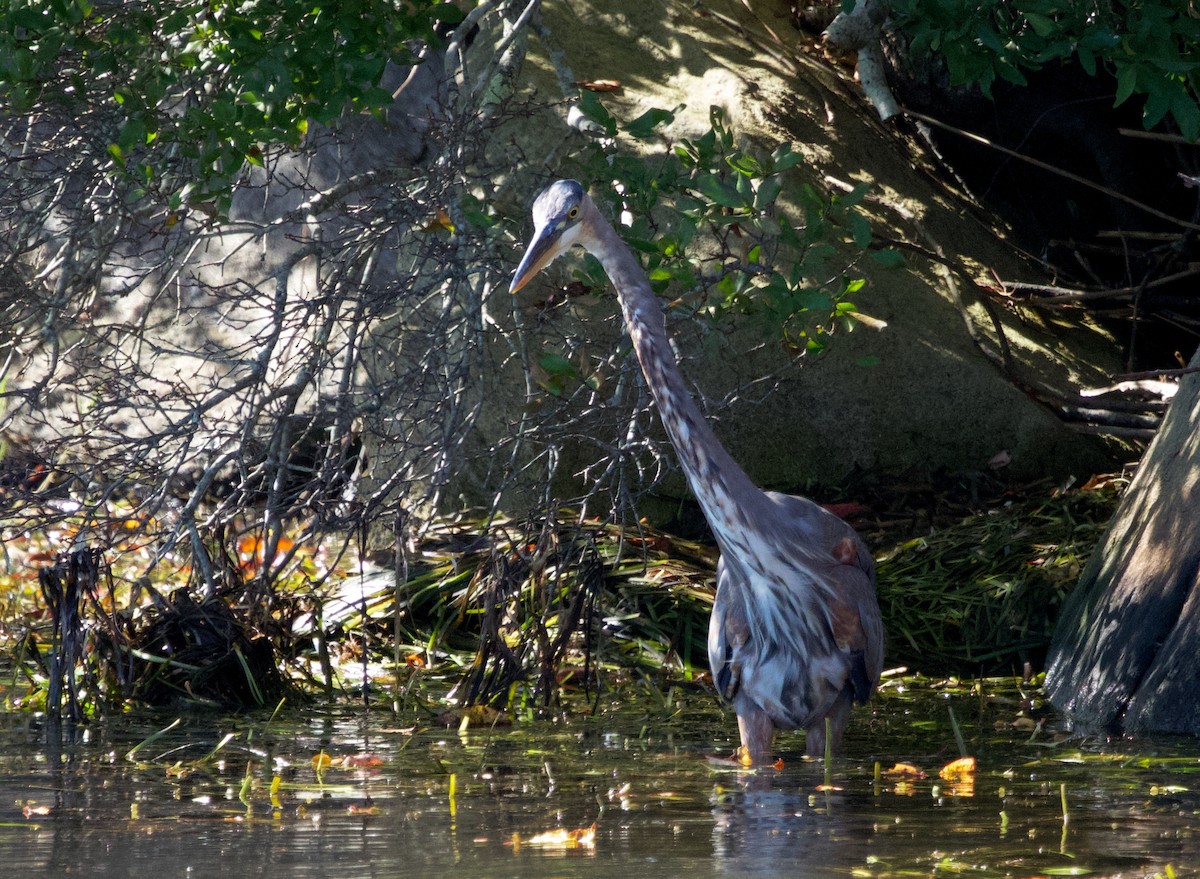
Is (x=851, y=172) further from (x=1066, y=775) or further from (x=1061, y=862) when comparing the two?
(x=1061, y=862)

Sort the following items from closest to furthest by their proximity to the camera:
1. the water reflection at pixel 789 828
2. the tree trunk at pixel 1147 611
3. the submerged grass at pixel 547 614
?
the water reflection at pixel 789 828 → the tree trunk at pixel 1147 611 → the submerged grass at pixel 547 614

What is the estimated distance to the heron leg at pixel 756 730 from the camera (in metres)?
4.32

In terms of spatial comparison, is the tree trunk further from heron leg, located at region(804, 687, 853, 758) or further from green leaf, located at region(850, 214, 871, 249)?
green leaf, located at region(850, 214, 871, 249)

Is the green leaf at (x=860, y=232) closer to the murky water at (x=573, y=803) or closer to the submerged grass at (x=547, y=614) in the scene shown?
the submerged grass at (x=547, y=614)

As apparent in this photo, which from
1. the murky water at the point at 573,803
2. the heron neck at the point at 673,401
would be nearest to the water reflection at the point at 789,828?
the murky water at the point at 573,803

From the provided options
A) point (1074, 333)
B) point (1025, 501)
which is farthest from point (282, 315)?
point (1074, 333)

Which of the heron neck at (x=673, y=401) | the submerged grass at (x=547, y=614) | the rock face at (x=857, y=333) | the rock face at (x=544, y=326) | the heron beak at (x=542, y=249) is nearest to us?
the heron beak at (x=542, y=249)

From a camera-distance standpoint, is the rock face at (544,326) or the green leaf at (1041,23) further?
the rock face at (544,326)

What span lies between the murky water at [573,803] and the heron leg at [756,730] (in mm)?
88

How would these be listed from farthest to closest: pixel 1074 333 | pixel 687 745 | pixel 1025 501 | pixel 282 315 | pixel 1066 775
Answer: pixel 1074 333
pixel 1025 501
pixel 282 315
pixel 687 745
pixel 1066 775

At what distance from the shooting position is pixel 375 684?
5.15m

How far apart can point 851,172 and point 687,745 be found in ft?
12.1

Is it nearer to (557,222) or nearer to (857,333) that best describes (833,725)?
(557,222)

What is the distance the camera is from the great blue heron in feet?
13.6
